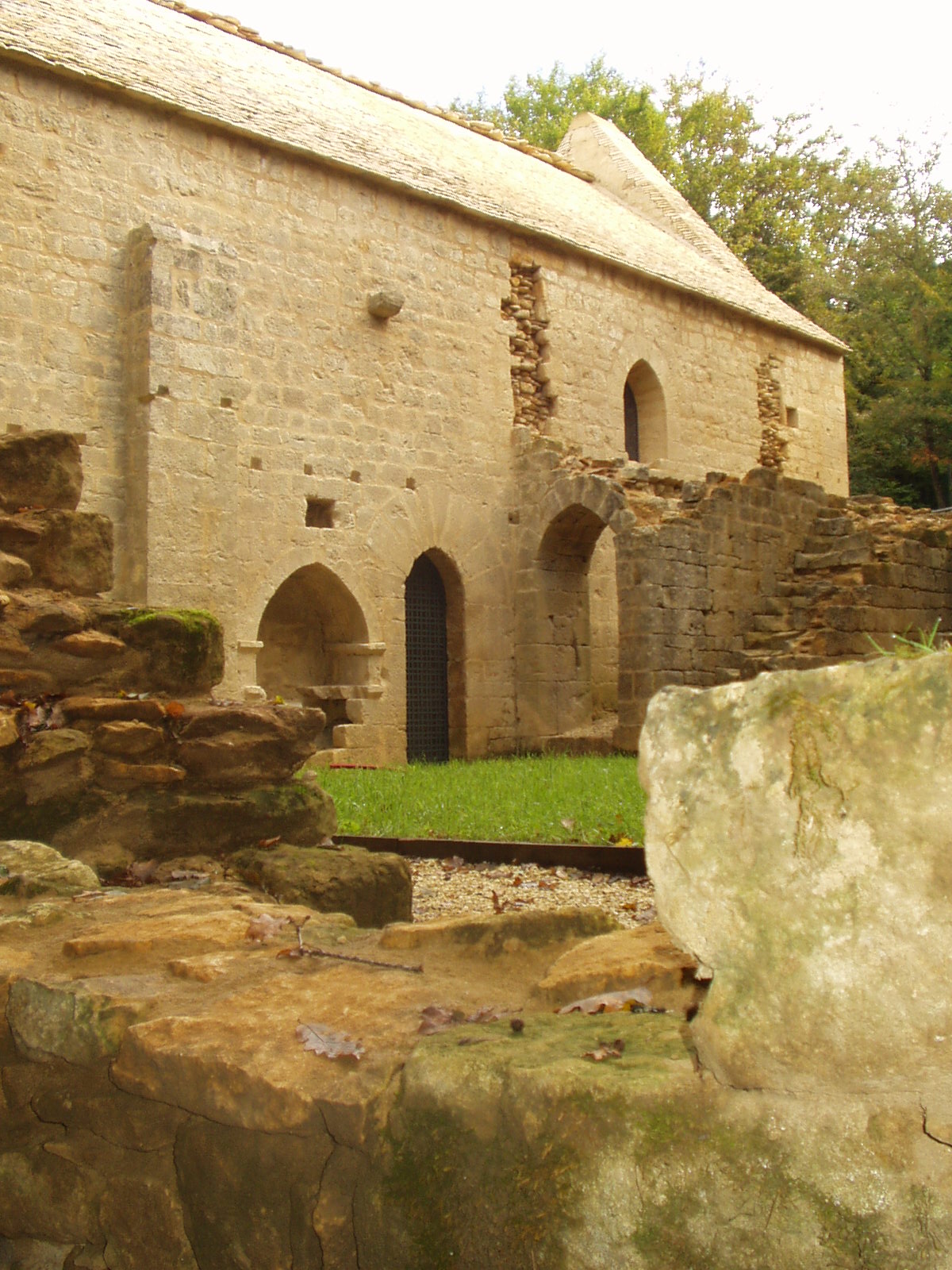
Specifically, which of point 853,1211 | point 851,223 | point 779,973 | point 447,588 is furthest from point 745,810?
point 851,223

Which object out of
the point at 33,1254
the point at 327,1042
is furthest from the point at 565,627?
the point at 327,1042

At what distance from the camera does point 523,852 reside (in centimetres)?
627

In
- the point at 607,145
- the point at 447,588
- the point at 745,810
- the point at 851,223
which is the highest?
the point at 851,223

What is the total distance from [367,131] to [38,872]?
12.7 meters

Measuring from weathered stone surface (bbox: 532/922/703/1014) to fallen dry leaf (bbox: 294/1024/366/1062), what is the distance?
16.9 inches

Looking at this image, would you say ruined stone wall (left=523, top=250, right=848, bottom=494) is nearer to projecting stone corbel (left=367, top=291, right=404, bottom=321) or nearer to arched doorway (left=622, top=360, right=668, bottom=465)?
arched doorway (left=622, top=360, right=668, bottom=465)

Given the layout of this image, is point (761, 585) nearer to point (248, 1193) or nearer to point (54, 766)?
point (54, 766)

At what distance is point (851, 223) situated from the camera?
107ft

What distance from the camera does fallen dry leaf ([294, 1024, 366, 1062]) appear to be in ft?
6.89

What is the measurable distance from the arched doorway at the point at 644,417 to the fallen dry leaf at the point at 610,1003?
49.8 ft

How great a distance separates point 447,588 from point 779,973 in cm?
1257

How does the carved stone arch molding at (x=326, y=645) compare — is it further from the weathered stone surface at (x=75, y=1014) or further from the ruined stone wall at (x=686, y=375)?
the weathered stone surface at (x=75, y=1014)

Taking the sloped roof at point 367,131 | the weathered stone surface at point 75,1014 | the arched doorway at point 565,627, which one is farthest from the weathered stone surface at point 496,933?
the arched doorway at point 565,627

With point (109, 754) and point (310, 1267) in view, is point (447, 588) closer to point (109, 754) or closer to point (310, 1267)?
point (109, 754)
